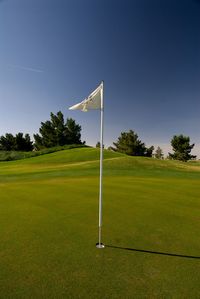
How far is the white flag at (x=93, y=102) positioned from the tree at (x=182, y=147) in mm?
75451

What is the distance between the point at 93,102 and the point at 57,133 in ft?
254

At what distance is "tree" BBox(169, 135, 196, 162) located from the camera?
7503 centimetres

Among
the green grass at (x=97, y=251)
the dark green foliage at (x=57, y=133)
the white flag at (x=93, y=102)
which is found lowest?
the green grass at (x=97, y=251)

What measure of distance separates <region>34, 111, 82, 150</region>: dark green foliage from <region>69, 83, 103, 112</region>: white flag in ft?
253

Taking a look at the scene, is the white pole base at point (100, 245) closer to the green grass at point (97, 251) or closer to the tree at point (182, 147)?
the green grass at point (97, 251)

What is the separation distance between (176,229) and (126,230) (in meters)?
1.42

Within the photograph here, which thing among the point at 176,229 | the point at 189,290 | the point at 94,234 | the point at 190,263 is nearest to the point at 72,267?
the point at 94,234

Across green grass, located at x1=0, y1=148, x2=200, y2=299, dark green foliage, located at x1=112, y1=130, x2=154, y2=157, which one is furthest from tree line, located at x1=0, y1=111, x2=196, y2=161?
green grass, located at x1=0, y1=148, x2=200, y2=299

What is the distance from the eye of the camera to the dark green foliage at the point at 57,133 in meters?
81.4

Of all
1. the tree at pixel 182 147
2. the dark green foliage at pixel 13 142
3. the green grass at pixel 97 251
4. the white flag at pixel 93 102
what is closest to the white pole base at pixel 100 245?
the green grass at pixel 97 251

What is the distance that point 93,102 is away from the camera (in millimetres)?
5477

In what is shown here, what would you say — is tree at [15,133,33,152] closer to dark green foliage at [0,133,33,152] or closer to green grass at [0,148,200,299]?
dark green foliage at [0,133,33,152]

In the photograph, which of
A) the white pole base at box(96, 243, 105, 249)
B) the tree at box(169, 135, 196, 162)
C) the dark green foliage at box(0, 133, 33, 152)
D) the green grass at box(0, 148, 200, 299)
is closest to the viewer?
the green grass at box(0, 148, 200, 299)

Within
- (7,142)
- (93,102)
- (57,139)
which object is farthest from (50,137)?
(93,102)
